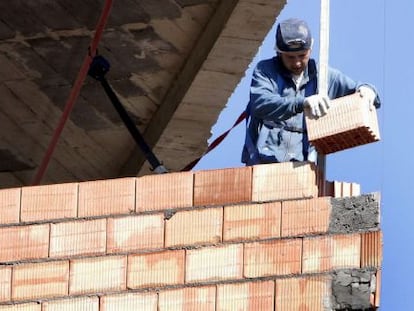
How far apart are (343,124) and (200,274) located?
1.02 m

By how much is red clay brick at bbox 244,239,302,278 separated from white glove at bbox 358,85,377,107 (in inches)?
36.1

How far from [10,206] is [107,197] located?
0.54m

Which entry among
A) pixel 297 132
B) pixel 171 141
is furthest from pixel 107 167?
pixel 297 132

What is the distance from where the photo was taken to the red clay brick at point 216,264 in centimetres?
1266

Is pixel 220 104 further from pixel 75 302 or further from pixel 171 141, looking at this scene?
pixel 75 302

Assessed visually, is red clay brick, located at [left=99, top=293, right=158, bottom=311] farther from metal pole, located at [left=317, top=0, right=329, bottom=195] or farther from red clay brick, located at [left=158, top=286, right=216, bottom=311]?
metal pole, located at [left=317, top=0, right=329, bottom=195]

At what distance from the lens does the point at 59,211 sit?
13.2 m

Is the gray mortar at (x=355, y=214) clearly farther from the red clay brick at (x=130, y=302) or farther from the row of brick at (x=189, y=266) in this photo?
the red clay brick at (x=130, y=302)

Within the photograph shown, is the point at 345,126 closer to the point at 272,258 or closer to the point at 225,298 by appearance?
the point at 272,258

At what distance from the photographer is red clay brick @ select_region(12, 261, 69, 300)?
42.6 ft

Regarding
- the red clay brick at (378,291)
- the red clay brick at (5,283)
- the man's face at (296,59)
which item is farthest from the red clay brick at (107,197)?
the red clay brick at (378,291)

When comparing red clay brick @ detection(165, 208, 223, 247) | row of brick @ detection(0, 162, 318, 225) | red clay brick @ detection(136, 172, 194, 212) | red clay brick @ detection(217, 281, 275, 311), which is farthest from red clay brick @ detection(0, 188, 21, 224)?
red clay brick @ detection(217, 281, 275, 311)

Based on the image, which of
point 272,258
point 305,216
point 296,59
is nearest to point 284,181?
point 305,216

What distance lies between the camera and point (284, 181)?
41.8 ft
